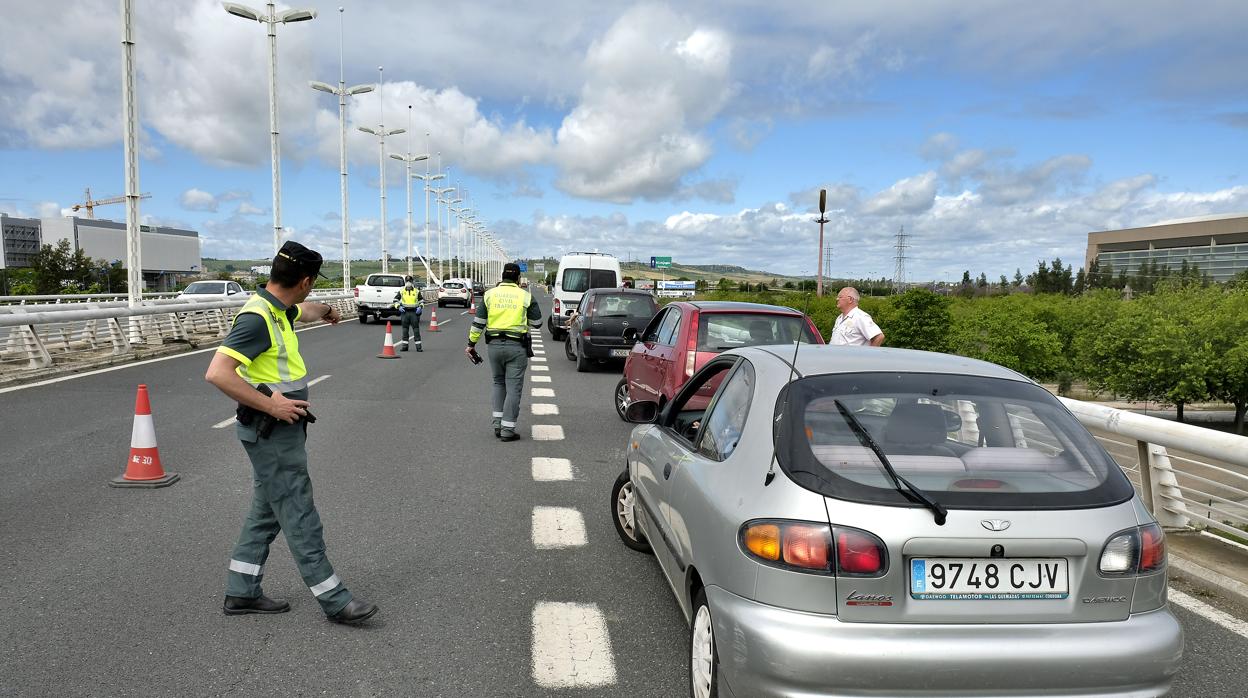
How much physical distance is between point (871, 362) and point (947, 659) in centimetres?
123

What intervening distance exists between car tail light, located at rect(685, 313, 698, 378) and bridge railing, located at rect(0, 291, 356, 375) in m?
11.0

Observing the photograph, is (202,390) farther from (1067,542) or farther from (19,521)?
(1067,542)

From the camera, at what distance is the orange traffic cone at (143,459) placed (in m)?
6.84

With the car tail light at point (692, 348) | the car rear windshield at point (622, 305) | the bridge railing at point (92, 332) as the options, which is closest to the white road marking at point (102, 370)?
the bridge railing at point (92, 332)

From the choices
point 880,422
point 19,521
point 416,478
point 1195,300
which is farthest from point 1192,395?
point 19,521

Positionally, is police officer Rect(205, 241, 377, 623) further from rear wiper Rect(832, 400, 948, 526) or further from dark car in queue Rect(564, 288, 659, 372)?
dark car in queue Rect(564, 288, 659, 372)

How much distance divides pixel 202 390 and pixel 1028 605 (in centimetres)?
1238

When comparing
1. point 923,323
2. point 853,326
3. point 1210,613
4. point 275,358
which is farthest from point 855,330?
point 923,323

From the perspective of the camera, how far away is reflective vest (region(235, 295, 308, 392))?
3.93m

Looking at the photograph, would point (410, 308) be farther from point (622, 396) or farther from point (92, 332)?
point (622, 396)

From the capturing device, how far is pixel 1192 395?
21000mm

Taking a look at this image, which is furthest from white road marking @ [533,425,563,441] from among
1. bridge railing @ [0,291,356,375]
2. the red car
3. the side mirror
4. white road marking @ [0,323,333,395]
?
bridge railing @ [0,291,356,375]

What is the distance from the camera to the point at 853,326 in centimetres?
923

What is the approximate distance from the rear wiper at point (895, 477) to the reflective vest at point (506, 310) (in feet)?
20.7
